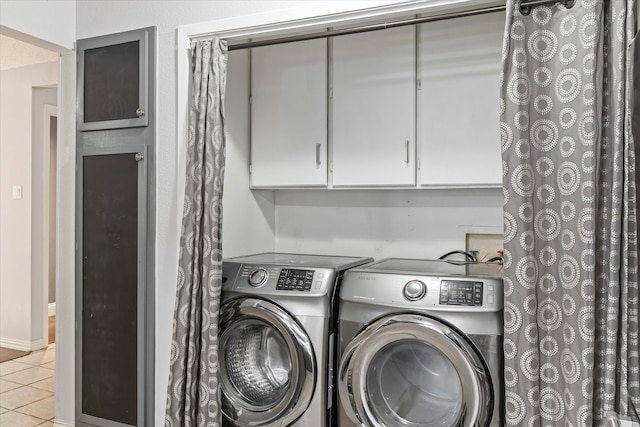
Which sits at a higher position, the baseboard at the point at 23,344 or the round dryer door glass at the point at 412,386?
the round dryer door glass at the point at 412,386

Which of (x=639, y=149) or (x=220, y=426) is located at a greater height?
(x=639, y=149)

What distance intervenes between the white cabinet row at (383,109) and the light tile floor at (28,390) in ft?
6.51

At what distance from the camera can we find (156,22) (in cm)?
244

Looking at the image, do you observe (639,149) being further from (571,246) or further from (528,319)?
(528,319)

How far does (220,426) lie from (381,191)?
143cm

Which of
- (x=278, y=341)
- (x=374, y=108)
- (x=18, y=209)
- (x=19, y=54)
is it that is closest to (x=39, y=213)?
(x=18, y=209)

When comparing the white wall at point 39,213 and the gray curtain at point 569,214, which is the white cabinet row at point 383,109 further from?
the white wall at point 39,213

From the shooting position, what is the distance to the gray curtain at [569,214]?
1572 millimetres

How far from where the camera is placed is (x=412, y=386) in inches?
79.4

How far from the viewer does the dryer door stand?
208 centimetres

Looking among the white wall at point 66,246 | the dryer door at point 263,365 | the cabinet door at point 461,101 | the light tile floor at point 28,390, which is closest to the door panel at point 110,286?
the white wall at point 66,246

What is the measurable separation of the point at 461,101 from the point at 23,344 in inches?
169

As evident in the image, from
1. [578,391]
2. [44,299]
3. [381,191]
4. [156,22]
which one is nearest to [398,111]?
[381,191]

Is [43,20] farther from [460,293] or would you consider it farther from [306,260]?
[460,293]
